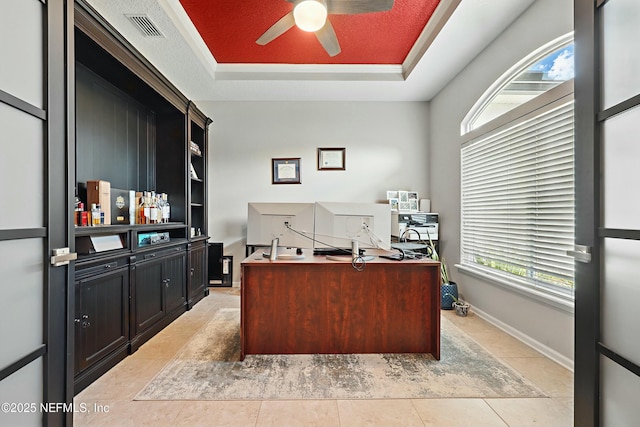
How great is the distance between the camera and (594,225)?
3.86ft

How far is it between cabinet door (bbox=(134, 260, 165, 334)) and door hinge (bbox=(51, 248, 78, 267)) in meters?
1.51

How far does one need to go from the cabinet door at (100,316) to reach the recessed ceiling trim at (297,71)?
2805 millimetres

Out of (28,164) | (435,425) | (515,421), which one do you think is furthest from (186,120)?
(515,421)

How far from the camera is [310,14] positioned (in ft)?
6.95

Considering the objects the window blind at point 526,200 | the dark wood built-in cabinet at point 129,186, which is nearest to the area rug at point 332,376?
the dark wood built-in cabinet at point 129,186

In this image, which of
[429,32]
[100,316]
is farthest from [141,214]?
[429,32]

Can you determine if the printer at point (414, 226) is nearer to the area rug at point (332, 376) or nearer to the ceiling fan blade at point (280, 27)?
the area rug at point (332, 376)

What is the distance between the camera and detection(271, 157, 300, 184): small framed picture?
187 inches

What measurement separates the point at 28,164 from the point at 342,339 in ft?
7.33

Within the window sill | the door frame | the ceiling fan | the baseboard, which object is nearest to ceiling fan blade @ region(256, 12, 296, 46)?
the ceiling fan

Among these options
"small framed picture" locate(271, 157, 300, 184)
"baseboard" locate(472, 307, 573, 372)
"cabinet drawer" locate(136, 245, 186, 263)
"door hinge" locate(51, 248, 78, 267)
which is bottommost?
"baseboard" locate(472, 307, 573, 372)

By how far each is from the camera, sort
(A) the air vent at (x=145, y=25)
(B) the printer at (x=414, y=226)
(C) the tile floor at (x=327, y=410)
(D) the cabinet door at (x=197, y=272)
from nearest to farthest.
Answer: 1. (C) the tile floor at (x=327, y=410)
2. (A) the air vent at (x=145, y=25)
3. (D) the cabinet door at (x=197, y=272)
4. (B) the printer at (x=414, y=226)

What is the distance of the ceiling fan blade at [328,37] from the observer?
2367 millimetres

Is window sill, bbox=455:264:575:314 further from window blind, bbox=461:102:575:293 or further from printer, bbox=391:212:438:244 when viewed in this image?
printer, bbox=391:212:438:244
